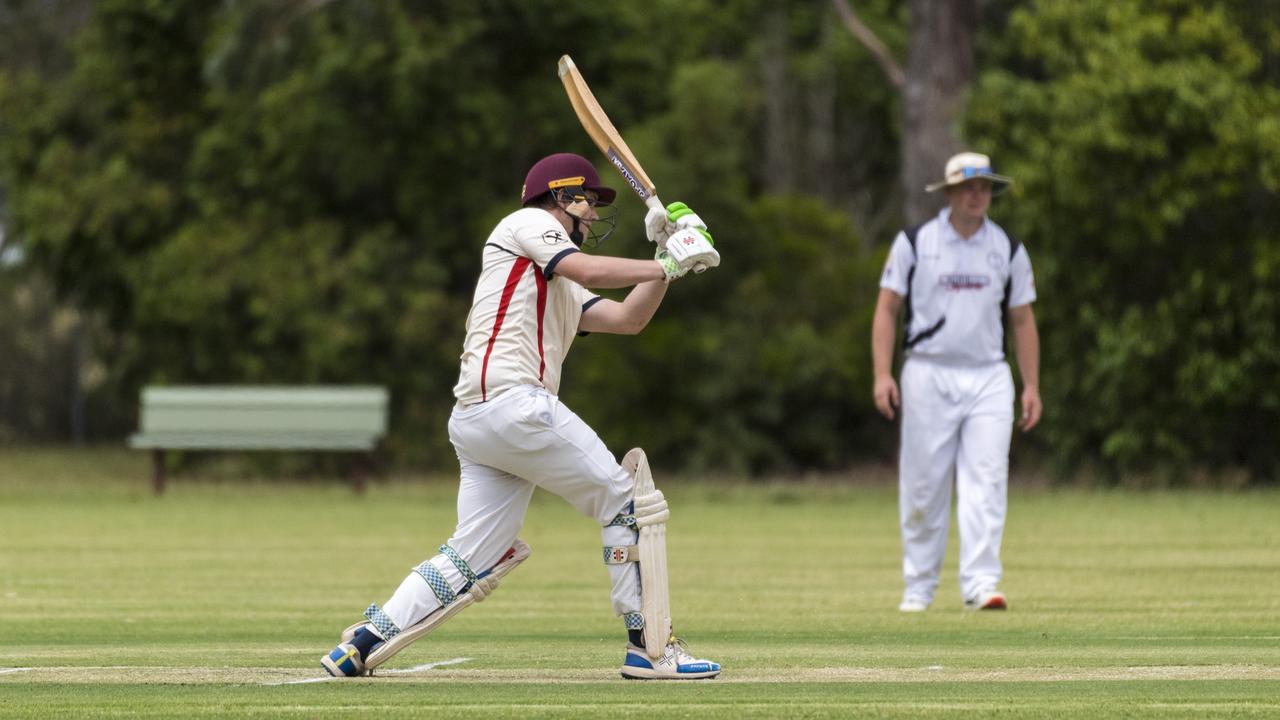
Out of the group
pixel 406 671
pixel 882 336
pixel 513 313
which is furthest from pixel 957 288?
pixel 406 671

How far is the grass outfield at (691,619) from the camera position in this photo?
7.12m

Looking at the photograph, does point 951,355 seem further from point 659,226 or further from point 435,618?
point 435,618

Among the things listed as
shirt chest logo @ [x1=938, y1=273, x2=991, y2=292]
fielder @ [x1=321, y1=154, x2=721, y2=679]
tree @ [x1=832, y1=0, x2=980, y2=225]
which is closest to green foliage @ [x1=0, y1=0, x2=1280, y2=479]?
tree @ [x1=832, y1=0, x2=980, y2=225]

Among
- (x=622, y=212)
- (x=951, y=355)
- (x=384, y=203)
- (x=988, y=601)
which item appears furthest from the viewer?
(x=384, y=203)

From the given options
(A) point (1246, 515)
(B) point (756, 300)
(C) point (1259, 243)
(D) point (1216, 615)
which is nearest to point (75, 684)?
(D) point (1216, 615)

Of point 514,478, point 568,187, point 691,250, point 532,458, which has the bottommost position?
point 514,478

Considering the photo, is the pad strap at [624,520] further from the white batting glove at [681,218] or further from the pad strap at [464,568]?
the white batting glove at [681,218]

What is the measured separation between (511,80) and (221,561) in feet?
57.1

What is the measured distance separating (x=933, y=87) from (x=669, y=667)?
19143 mm

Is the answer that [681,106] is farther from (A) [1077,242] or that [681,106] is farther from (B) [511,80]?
(A) [1077,242]

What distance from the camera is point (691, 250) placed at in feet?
24.6

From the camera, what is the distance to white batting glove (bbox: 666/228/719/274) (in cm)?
752

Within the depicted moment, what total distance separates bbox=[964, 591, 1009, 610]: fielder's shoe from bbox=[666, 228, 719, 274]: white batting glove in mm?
3946

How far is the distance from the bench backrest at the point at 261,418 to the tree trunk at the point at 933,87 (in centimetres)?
693
